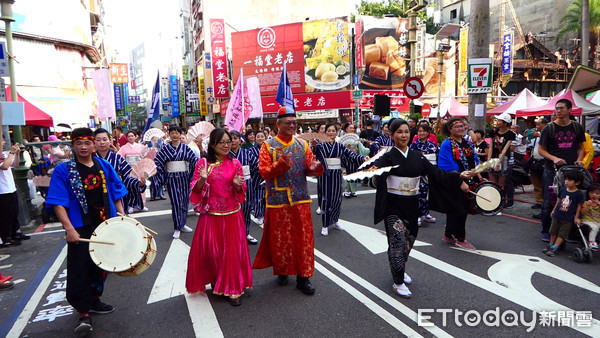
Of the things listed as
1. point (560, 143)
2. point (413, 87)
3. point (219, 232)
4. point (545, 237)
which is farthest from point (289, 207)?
point (413, 87)

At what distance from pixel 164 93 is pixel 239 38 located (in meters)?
35.8

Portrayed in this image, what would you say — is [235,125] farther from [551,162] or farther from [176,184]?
[551,162]

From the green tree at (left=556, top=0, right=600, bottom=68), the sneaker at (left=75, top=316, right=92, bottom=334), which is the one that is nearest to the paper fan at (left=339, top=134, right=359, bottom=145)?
the sneaker at (left=75, top=316, right=92, bottom=334)

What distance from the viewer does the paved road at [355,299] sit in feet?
10.8

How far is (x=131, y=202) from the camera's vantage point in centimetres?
772

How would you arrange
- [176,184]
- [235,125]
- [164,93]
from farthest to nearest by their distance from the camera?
[164,93], [235,125], [176,184]

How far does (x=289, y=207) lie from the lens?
4.01 metres

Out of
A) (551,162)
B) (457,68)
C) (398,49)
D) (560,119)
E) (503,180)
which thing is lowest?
(503,180)

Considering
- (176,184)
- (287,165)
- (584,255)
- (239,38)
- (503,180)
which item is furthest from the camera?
(239,38)

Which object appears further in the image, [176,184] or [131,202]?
[131,202]

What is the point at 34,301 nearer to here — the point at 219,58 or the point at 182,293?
the point at 182,293

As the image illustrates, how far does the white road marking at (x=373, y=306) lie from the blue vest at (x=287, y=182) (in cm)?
100

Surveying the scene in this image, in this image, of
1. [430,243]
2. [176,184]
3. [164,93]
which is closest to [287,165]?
[430,243]

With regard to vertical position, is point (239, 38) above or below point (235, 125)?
above
